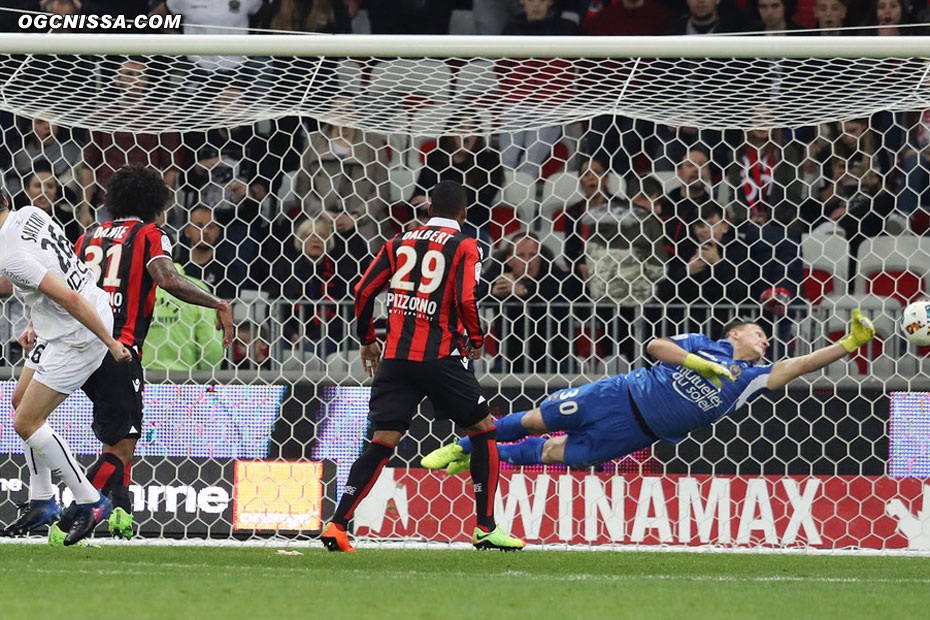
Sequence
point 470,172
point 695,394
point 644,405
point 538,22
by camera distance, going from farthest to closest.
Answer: point 538,22
point 470,172
point 644,405
point 695,394

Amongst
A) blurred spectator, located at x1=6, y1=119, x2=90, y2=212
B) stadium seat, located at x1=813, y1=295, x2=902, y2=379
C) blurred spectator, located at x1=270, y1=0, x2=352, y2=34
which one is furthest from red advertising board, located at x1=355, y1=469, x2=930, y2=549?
blurred spectator, located at x1=270, y1=0, x2=352, y2=34

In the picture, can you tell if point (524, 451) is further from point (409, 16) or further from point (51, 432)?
point (409, 16)

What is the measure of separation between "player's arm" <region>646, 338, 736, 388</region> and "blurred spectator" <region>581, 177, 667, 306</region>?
3.42 ft

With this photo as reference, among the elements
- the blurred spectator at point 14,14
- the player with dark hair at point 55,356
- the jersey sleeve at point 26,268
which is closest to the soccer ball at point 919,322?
the player with dark hair at point 55,356

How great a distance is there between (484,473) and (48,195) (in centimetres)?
372

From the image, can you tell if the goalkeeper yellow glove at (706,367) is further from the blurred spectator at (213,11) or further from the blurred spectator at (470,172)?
the blurred spectator at (213,11)

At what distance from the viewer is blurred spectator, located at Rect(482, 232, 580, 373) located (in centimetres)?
760

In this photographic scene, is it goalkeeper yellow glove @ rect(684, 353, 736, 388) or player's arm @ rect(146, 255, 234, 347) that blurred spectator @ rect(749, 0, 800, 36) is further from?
player's arm @ rect(146, 255, 234, 347)

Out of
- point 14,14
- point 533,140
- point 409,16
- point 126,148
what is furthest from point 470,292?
point 14,14

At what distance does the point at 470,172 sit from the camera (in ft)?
28.7

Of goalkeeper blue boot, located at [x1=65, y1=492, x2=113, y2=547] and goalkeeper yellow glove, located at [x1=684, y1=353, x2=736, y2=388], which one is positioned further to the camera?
goalkeeper yellow glove, located at [x1=684, y1=353, x2=736, y2=388]

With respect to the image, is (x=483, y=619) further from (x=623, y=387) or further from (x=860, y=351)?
(x=860, y=351)

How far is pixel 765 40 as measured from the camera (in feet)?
22.9

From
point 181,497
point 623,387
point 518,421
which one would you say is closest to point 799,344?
point 623,387
